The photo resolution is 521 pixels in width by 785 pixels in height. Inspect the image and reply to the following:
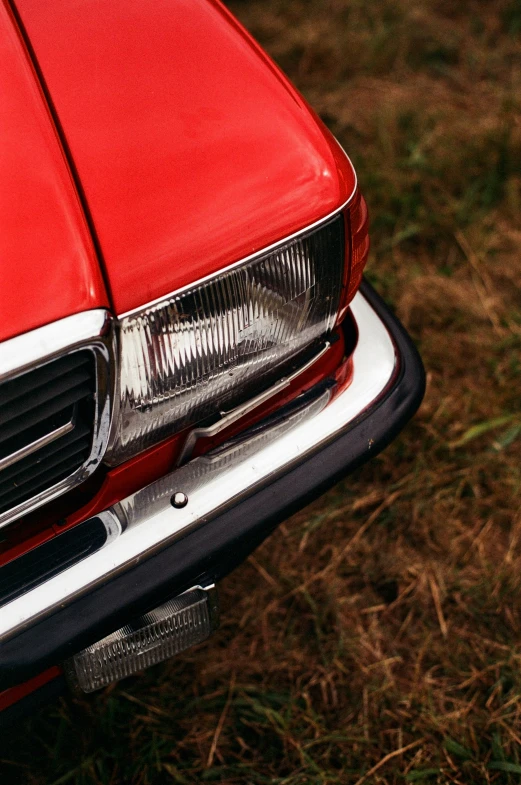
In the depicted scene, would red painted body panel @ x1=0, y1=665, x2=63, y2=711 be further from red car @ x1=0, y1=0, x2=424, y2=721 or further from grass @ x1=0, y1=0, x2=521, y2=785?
grass @ x1=0, y1=0, x2=521, y2=785

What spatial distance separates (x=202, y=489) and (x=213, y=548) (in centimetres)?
10

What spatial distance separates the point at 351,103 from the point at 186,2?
1.89m

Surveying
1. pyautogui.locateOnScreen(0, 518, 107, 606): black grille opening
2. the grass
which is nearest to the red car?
pyautogui.locateOnScreen(0, 518, 107, 606): black grille opening

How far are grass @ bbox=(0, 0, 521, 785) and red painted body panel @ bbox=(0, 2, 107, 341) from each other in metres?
0.86

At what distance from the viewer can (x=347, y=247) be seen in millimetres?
1147

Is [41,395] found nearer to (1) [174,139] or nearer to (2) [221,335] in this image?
(2) [221,335]

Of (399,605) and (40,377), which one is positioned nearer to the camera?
(40,377)

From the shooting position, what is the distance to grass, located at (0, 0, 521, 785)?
1.53 metres

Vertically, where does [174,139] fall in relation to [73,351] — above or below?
above

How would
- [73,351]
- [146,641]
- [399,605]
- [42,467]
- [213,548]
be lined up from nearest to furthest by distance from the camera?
[73,351], [42,467], [213,548], [146,641], [399,605]

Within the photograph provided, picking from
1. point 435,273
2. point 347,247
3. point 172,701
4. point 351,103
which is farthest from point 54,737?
point 351,103

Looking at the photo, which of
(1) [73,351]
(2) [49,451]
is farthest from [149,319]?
(2) [49,451]

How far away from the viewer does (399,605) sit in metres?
1.77

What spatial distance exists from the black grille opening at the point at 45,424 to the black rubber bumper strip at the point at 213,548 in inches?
7.6
